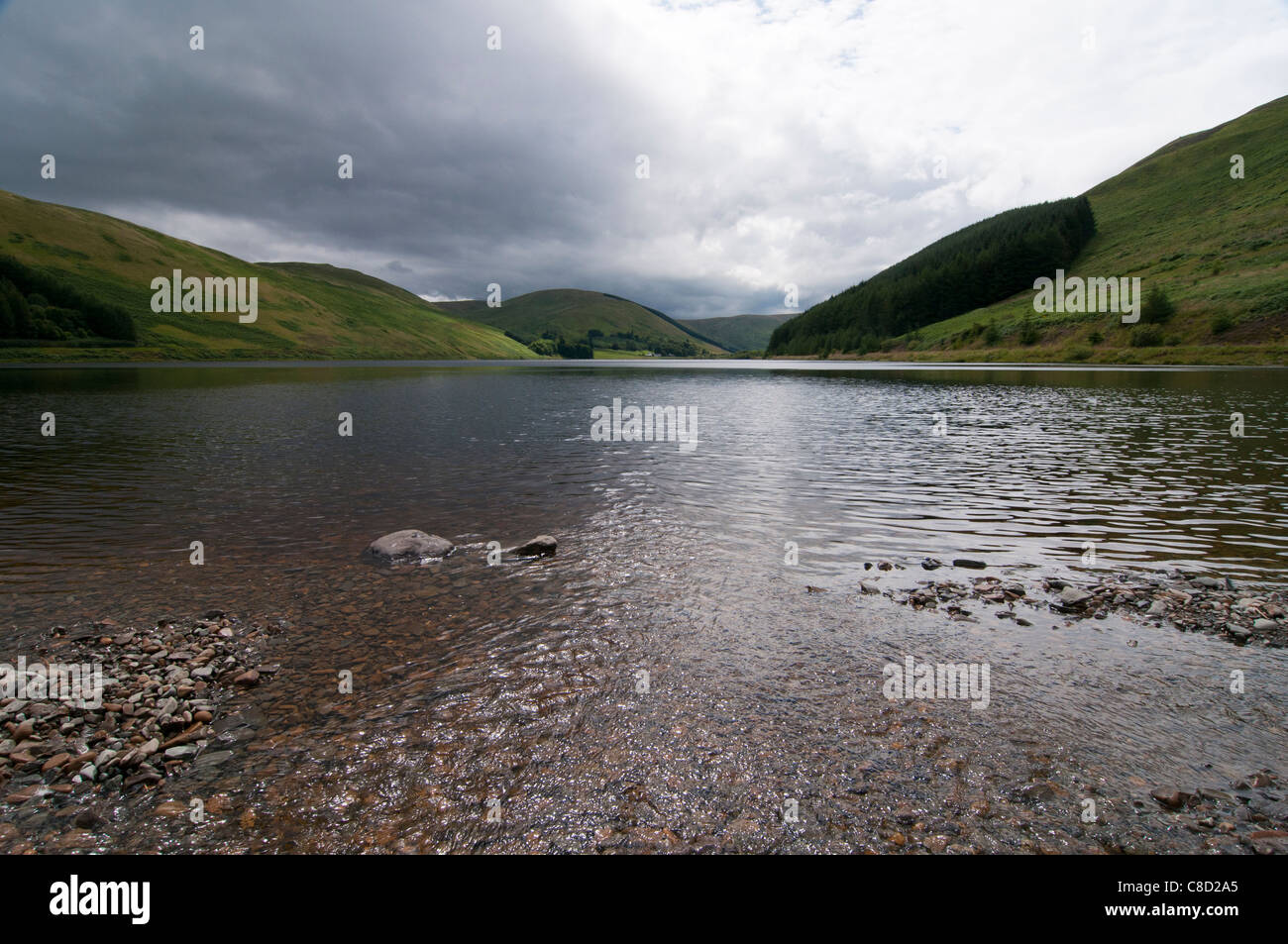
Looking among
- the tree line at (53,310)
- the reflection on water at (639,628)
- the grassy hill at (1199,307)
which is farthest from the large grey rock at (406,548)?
the tree line at (53,310)

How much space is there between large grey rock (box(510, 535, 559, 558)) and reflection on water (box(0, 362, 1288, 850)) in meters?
0.76

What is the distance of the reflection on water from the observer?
7535 mm

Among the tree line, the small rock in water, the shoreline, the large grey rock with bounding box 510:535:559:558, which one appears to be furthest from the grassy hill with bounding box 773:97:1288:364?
the tree line

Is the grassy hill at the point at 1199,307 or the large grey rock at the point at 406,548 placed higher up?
the grassy hill at the point at 1199,307

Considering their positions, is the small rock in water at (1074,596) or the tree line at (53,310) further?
the tree line at (53,310)

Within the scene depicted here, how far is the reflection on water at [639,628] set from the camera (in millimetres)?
7535

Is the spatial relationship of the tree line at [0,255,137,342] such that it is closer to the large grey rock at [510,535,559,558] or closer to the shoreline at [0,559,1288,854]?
the large grey rock at [510,535,559,558]

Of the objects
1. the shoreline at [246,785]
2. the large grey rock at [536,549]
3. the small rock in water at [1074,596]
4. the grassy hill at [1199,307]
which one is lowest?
the shoreline at [246,785]

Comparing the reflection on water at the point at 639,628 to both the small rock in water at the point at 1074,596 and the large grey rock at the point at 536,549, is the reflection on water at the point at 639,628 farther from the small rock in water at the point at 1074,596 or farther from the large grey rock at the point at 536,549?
the small rock in water at the point at 1074,596

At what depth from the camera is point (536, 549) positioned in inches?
703

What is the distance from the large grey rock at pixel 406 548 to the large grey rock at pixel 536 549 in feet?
7.51

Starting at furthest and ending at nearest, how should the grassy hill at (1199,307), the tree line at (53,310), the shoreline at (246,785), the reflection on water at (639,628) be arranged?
the tree line at (53,310) → the grassy hill at (1199,307) → the reflection on water at (639,628) → the shoreline at (246,785)

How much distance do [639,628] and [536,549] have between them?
6140mm

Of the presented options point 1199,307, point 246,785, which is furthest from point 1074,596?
point 1199,307
